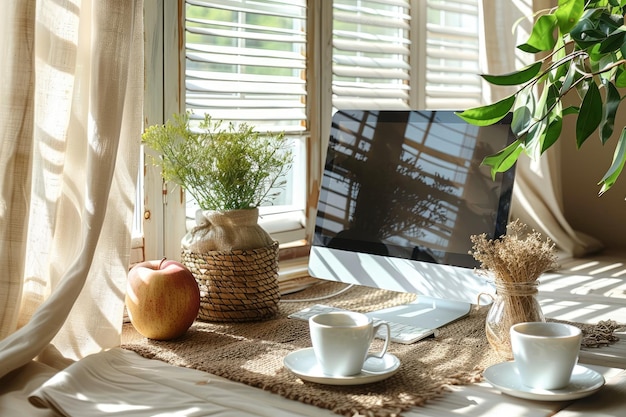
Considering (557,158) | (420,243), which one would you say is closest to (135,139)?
(420,243)

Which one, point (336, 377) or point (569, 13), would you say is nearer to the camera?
point (569, 13)

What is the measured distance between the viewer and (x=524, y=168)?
9.56 ft

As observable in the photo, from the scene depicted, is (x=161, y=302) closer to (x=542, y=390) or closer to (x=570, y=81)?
(x=542, y=390)

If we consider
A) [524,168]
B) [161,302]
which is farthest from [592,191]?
[161,302]

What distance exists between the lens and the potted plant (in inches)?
64.1

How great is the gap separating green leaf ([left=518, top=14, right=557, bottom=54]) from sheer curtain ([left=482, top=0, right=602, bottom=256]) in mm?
2012

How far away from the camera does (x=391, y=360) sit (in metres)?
1.28

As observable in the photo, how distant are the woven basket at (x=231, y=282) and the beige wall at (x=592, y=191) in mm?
1941

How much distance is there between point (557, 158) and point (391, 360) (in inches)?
79.0

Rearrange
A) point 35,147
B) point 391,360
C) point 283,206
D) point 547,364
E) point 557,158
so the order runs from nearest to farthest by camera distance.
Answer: point 547,364 < point 391,360 < point 35,147 < point 283,206 < point 557,158

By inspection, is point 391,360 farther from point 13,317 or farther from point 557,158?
point 557,158

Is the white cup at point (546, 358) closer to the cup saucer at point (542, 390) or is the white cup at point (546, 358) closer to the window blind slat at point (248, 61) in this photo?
the cup saucer at point (542, 390)

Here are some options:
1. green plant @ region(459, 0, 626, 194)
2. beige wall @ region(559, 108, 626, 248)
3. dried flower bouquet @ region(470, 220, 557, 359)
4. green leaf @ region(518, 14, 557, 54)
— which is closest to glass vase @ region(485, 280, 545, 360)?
dried flower bouquet @ region(470, 220, 557, 359)

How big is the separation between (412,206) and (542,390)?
61 cm
